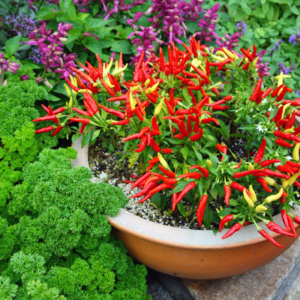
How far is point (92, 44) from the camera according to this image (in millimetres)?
2154

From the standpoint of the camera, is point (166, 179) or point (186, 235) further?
point (186, 235)

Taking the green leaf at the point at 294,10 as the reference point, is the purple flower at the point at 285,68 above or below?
below

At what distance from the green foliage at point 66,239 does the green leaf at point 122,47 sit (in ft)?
3.38

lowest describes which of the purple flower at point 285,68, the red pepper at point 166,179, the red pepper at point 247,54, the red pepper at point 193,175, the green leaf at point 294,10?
the purple flower at point 285,68

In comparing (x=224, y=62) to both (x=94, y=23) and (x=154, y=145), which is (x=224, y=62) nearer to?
(x=154, y=145)

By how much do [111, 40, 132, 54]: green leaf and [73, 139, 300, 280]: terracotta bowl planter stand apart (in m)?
1.24

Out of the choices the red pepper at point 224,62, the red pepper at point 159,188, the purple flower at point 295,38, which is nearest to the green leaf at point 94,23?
the red pepper at point 224,62

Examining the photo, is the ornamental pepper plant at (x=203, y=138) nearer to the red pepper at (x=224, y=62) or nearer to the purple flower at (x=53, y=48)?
the red pepper at (x=224, y=62)

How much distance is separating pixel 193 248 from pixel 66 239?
0.58m

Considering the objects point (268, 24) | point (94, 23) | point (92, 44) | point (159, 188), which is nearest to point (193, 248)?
point (159, 188)

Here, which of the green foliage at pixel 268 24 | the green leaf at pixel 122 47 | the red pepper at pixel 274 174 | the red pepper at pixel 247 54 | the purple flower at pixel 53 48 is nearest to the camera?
the red pepper at pixel 274 174

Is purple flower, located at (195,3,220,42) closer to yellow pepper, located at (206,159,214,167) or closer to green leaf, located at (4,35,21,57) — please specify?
green leaf, located at (4,35,21,57)

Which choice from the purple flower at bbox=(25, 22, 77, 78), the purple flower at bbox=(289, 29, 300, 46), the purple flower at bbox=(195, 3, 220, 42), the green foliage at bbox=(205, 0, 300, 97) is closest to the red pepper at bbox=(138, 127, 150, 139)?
the purple flower at bbox=(25, 22, 77, 78)

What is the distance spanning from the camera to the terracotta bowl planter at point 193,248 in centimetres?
144
